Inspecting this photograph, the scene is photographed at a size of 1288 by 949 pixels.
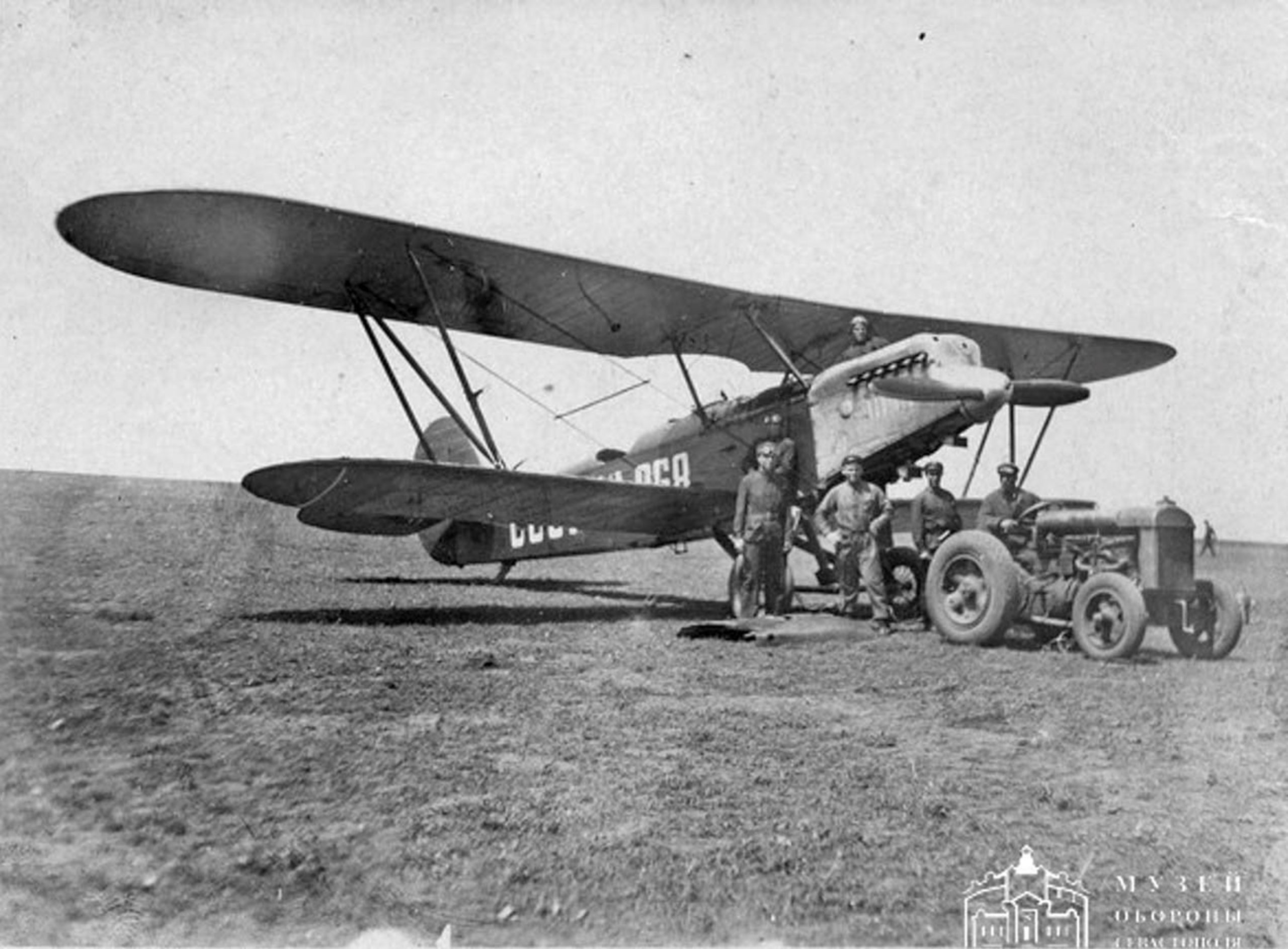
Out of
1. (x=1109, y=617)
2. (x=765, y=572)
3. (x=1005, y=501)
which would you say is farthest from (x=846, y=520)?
(x=1109, y=617)

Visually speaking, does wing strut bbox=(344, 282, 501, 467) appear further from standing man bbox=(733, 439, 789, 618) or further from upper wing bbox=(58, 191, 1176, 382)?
standing man bbox=(733, 439, 789, 618)

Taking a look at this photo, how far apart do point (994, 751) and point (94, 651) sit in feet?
15.4

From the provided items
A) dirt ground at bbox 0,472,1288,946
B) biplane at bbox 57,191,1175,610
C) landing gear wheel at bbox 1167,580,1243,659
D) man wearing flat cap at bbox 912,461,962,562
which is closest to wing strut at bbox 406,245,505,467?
biplane at bbox 57,191,1175,610

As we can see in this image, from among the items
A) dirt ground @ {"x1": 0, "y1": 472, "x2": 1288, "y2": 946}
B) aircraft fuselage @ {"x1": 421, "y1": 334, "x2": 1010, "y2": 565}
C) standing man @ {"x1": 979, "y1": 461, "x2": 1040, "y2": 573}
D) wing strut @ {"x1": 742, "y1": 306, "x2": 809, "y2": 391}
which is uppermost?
wing strut @ {"x1": 742, "y1": 306, "x2": 809, "y2": 391}

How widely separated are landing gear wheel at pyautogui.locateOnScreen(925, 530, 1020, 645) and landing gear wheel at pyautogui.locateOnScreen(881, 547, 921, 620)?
0.68 metres

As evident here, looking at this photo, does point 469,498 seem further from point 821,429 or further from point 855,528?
point 855,528

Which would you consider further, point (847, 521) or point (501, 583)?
point (501, 583)

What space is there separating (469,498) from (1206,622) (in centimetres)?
Result: 539

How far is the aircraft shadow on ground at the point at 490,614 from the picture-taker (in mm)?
7125

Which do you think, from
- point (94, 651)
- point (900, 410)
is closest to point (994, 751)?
point (900, 410)

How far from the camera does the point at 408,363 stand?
7836 mm

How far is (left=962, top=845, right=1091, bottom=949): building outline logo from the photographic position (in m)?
2.62

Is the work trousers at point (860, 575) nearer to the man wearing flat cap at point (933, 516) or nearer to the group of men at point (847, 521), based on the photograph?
the group of men at point (847, 521)

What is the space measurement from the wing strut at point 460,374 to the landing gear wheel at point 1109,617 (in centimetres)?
438
